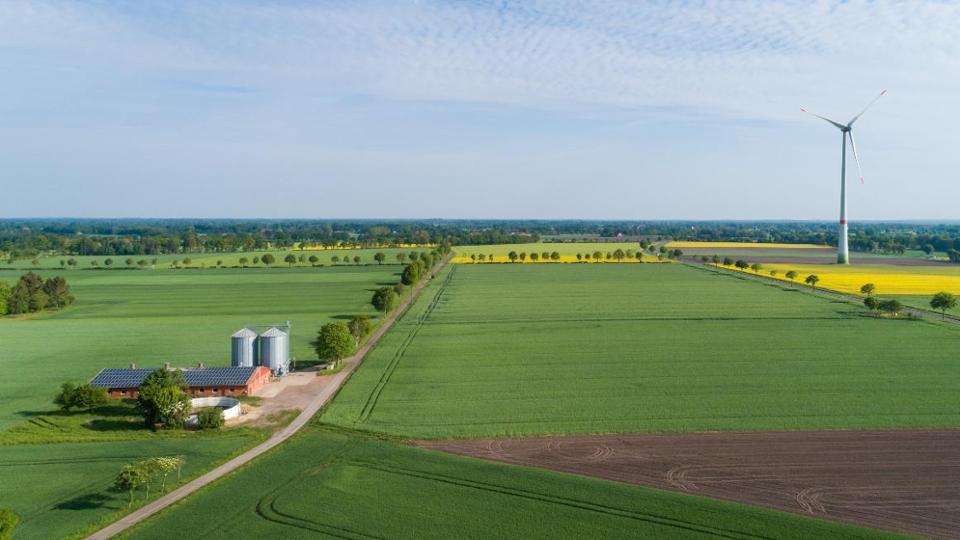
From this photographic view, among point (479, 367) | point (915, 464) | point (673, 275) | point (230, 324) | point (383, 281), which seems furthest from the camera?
point (673, 275)

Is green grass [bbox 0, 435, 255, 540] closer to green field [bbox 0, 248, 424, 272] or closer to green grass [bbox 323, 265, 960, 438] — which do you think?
green grass [bbox 323, 265, 960, 438]

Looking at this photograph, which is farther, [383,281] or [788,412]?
[383,281]

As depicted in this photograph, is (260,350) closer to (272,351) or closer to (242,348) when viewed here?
(272,351)

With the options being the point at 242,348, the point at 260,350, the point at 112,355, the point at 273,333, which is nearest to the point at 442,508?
the point at 273,333

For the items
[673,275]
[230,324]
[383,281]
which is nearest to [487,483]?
[230,324]

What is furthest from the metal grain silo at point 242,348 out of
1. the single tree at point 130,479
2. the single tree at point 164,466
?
the single tree at point 130,479

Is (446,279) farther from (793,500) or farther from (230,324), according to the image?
(793,500)
